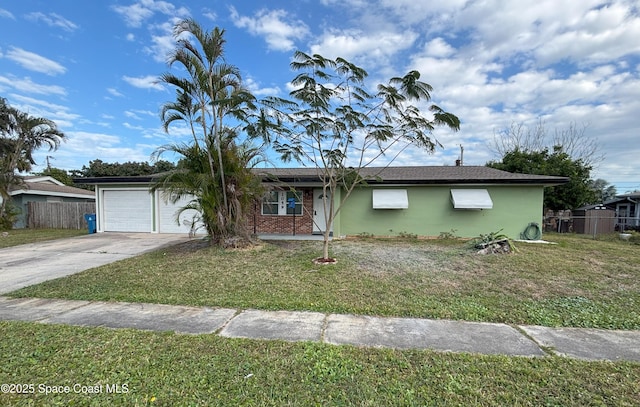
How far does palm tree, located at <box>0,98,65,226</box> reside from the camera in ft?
55.1

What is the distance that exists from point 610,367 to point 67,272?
10.0 metres

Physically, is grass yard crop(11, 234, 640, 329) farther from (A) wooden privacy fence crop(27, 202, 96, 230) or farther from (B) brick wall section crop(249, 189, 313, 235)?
(A) wooden privacy fence crop(27, 202, 96, 230)

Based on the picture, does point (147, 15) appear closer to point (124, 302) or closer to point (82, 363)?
point (124, 302)

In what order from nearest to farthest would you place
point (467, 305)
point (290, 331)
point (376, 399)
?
point (376, 399) < point (290, 331) < point (467, 305)

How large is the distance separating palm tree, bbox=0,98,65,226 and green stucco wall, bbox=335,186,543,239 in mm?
19449

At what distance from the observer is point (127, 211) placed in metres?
14.9

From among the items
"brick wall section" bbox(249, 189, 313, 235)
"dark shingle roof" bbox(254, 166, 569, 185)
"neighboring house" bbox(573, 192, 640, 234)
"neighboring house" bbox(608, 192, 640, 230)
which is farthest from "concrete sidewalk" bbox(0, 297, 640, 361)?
"neighboring house" bbox(608, 192, 640, 230)

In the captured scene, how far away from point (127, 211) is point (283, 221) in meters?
8.17

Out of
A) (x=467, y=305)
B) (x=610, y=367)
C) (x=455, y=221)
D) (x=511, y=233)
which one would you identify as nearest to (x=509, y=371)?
(x=610, y=367)

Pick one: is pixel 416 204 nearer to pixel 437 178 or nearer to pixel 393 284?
pixel 437 178

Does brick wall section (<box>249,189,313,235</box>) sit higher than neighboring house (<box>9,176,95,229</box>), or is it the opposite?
neighboring house (<box>9,176,95,229</box>)

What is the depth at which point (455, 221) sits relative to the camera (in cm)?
1288

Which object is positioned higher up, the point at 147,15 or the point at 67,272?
the point at 147,15

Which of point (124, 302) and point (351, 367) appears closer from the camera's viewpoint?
point (351, 367)
